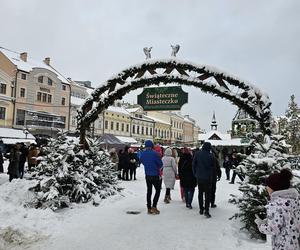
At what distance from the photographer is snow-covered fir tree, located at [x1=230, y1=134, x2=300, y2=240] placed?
683cm

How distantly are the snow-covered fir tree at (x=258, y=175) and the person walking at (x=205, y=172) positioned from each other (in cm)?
76

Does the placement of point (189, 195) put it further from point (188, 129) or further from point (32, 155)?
point (188, 129)

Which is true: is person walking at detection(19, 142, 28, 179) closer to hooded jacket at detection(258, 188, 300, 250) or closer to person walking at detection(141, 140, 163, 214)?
person walking at detection(141, 140, 163, 214)

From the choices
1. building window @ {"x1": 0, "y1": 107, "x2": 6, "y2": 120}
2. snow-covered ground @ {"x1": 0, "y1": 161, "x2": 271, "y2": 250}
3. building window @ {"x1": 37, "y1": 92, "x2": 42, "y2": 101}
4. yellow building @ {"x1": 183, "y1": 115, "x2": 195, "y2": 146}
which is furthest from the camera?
yellow building @ {"x1": 183, "y1": 115, "x2": 195, "y2": 146}

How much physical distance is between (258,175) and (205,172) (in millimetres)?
1320

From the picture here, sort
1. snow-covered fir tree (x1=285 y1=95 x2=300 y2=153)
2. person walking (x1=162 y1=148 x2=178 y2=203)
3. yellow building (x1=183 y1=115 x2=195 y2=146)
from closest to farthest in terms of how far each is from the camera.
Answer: person walking (x1=162 y1=148 x2=178 y2=203)
snow-covered fir tree (x1=285 y1=95 x2=300 y2=153)
yellow building (x1=183 y1=115 x2=195 y2=146)

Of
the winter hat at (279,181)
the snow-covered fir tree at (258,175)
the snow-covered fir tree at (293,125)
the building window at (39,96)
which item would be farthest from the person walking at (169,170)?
the building window at (39,96)

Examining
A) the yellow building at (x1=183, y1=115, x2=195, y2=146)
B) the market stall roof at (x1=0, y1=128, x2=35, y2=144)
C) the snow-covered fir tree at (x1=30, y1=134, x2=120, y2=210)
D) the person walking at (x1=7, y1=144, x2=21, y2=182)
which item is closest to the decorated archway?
the snow-covered fir tree at (x1=30, y1=134, x2=120, y2=210)

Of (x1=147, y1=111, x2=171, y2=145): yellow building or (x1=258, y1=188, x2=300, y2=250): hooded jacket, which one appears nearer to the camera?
(x1=258, y1=188, x2=300, y2=250): hooded jacket

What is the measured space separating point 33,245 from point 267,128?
570 centimetres

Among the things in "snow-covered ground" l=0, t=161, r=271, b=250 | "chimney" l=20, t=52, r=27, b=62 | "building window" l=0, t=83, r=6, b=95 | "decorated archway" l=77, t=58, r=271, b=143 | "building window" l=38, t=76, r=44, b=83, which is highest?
"chimney" l=20, t=52, r=27, b=62

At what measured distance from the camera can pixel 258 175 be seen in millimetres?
7199

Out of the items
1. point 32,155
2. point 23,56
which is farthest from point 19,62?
point 32,155

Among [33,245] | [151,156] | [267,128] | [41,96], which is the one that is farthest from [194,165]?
[41,96]
